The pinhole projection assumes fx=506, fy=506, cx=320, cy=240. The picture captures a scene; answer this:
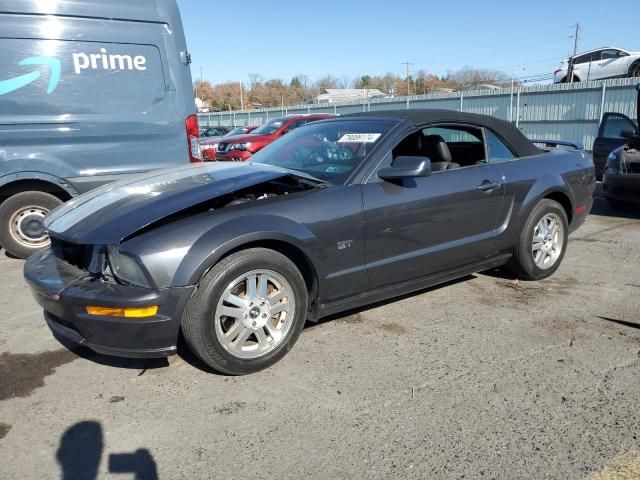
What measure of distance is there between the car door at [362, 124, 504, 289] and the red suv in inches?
337

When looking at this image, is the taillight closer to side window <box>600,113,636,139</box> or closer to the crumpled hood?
the crumpled hood

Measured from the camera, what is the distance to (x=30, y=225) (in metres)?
5.48

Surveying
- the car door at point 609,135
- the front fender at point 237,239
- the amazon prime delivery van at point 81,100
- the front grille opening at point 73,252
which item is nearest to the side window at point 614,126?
the car door at point 609,135

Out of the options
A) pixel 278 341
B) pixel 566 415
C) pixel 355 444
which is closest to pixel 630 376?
pixel 566 415

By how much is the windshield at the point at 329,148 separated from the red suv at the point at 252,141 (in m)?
7.87

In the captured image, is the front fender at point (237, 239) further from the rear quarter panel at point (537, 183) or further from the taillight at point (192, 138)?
the taillight at point (192, 138)

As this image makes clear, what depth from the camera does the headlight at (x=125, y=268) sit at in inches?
102

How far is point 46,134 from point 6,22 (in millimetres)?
1096

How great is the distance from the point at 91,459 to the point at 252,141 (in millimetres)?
11093

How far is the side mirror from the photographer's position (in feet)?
10.7

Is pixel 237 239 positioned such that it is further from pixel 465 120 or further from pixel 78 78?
pixel 78 78

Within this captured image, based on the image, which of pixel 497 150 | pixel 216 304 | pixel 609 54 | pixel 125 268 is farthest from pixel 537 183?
pixel 609 54

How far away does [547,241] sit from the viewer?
14.7 feet

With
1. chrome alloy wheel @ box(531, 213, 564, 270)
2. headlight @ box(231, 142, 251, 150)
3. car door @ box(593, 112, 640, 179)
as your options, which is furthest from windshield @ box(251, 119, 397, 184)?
headlight @ box(231, 142, 251, 150)
